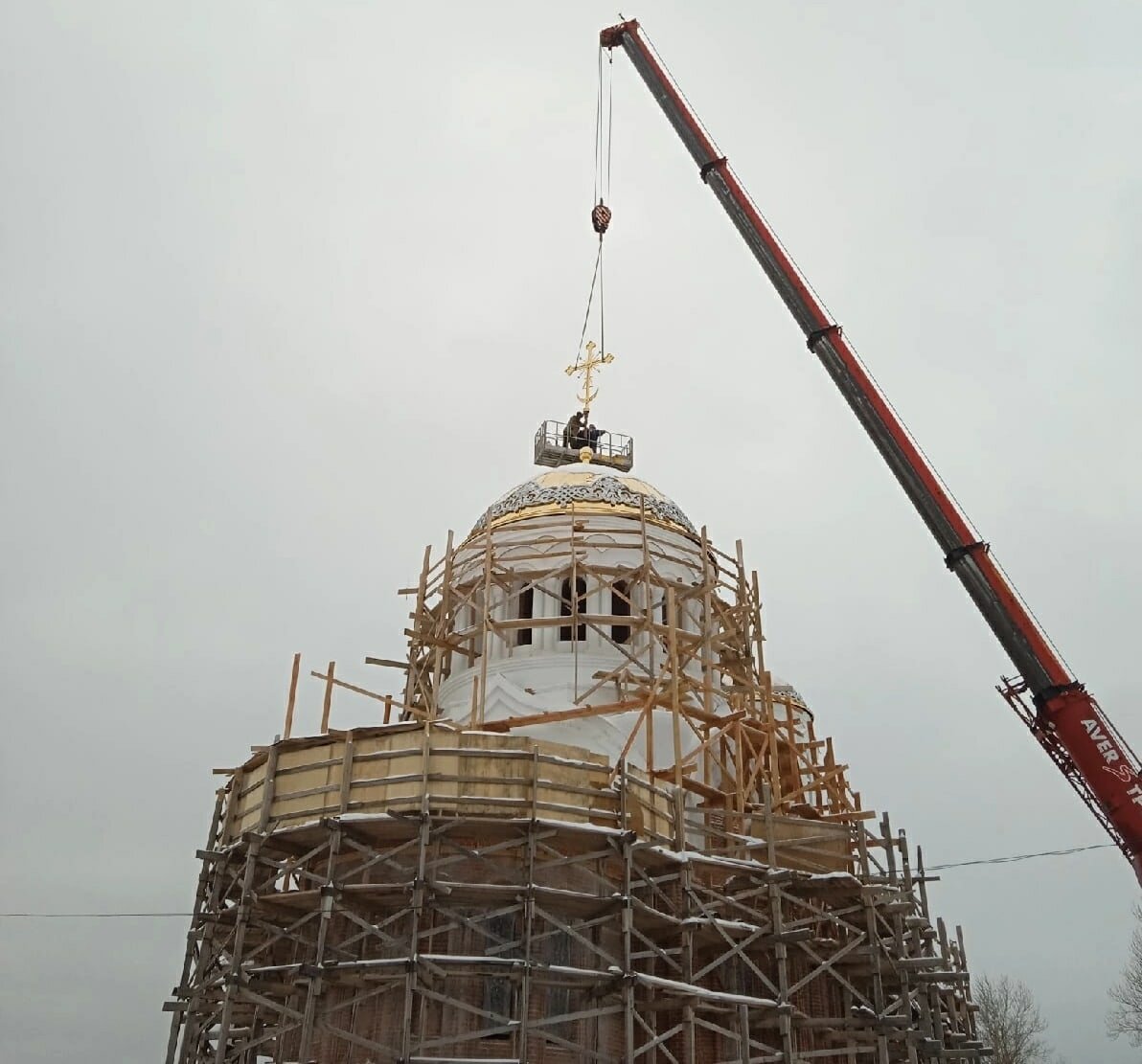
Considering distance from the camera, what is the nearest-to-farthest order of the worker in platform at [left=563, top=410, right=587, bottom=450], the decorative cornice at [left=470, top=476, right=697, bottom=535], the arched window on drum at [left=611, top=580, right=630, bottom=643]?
the arched window on drum at [left=611, top=580, right=630, bottom=643] → the decorative cornice at [left=470, top=476, right=697, bottom=535] → the worker in platform at [left=563, top=410, right=587, bottom=450]

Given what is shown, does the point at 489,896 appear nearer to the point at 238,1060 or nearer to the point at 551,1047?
the point at 551,1047

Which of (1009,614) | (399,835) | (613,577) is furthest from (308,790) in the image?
(1009,614)

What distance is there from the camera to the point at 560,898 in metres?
19.2

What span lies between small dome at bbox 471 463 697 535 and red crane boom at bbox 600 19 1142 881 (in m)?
5.45

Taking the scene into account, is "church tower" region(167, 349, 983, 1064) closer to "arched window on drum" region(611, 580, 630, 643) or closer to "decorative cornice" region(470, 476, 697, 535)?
"arched window on drum" region(611, 580, 630, 643)

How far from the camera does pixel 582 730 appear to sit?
2575 centimetres

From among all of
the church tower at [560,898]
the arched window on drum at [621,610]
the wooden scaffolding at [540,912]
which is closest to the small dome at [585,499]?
the arched window on drum at [621,610]

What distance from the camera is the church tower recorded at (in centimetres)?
1916

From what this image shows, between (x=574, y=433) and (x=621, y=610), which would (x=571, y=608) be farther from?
(x=574, y=433)

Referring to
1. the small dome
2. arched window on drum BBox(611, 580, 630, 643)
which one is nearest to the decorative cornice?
the small dome

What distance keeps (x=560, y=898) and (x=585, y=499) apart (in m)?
13.2

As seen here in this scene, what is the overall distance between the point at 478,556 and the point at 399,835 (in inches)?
427

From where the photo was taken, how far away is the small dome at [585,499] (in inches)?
1195

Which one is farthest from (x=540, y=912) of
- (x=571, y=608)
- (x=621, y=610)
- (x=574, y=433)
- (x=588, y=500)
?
(x=574, y=433)
